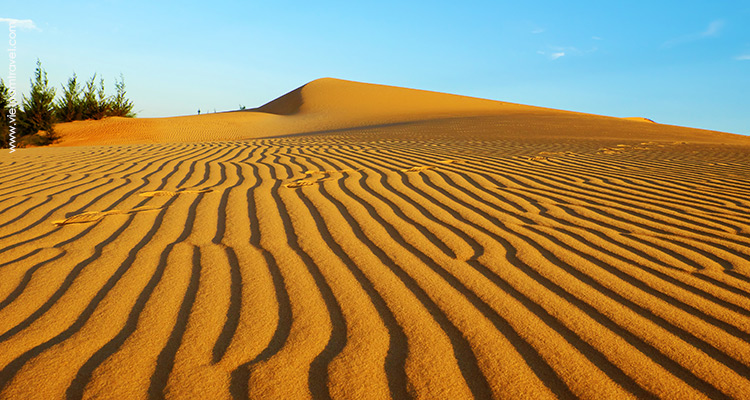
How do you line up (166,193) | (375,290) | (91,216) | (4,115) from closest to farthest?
1. (375,290)
2. (91,216)
3. (166,193)
4. (4,115)

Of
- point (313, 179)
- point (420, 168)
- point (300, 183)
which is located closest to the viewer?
point (300, 183)

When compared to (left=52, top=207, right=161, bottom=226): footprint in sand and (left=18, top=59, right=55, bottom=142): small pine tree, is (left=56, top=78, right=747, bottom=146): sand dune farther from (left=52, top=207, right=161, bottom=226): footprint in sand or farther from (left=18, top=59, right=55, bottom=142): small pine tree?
(left=52, top=207, right=161, bottom=226): footprint in sand

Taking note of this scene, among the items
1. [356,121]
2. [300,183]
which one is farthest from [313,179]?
[356,121]

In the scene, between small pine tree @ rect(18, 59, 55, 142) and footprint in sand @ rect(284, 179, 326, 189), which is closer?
footprint in sand @ rect(284, 179, 326, 189)

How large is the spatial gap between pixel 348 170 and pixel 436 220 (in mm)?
2154

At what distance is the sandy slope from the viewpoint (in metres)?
1.46

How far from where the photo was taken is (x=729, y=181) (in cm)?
455

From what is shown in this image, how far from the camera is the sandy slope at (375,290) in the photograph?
146cm

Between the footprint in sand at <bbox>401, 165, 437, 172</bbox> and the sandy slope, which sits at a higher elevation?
the footprint in sand at <bbox>401, 165, 437, 172</bbox>

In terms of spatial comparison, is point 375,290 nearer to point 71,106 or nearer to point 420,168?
point 420,168

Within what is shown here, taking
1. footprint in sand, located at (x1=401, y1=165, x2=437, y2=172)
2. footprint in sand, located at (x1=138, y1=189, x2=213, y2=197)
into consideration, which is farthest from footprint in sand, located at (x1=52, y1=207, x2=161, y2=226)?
footprint in sand, located at (x1=401, y1=165, x2=437, y2=172)

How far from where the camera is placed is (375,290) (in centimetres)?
203

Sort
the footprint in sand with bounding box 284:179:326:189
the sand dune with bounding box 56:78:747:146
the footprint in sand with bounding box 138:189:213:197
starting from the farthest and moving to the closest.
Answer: the sand dune with bounding box 56:78:747:146, the footprint in sand with bounding box 284:179:326:189, the footprint in sand with bounding box 138:189:213:197

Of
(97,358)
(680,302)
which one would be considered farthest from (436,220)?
(97,358)
